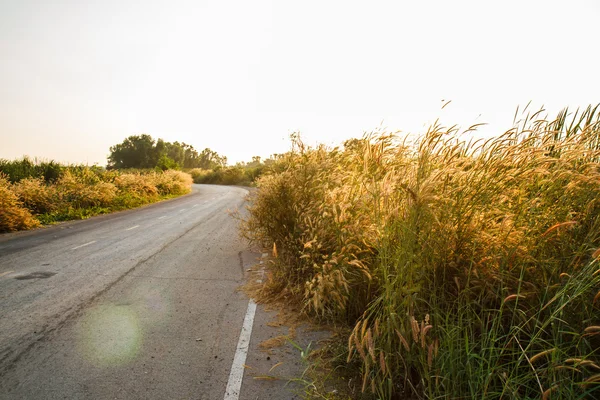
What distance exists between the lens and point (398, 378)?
3.04m

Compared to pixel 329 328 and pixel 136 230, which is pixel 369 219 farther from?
pixel 136 230


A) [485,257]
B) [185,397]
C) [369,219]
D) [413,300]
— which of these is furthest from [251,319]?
[485,257]

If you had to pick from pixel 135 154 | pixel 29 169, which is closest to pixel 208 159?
pixel 135 154

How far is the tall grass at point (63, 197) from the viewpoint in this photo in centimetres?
1254

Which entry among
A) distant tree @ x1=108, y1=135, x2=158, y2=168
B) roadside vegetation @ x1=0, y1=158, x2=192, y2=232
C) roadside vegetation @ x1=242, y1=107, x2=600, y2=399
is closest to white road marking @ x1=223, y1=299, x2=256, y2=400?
roadside vegetation @ x1=242, y1=107, x2=600, y2=399

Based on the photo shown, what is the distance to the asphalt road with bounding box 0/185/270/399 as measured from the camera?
3490mm

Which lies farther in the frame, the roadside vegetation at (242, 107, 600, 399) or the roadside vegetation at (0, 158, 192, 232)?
the roadside vegetation at (0, 158, 192, 232)

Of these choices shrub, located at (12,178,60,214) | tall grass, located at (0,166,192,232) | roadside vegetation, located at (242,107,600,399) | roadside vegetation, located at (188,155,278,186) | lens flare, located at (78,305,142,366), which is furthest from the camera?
roadside vegetation, located at (188,155,278,186)

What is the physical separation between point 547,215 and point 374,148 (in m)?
1.85

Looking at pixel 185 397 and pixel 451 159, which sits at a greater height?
pixel 451 159

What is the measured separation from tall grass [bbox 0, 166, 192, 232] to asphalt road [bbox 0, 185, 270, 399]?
3.31 metres

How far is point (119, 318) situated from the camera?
5.00 m

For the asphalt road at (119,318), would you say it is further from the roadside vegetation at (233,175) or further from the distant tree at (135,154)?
the distant tree at (135,154)

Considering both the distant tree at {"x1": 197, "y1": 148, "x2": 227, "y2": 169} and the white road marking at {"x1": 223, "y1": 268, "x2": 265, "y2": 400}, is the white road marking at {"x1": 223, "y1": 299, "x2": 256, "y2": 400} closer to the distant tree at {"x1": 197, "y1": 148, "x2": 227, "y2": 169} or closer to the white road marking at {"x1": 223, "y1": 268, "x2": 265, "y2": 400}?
the white road marking at {"x1": 223, "y1": 268, "x2": 265, "y2": 400}
